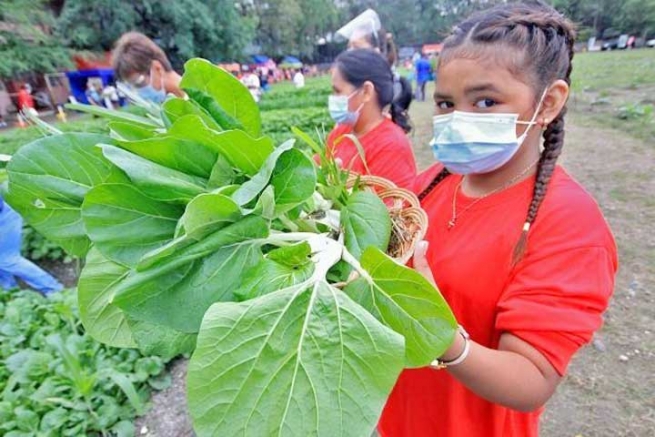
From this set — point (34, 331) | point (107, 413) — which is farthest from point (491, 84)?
point (34, 331)

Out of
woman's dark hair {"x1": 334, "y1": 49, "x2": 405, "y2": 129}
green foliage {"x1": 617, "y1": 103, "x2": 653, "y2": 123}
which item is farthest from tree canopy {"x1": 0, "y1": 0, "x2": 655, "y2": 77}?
woman's dark hair {"x1": 334, "y1": 49, "x2": 405, "y2": 129}

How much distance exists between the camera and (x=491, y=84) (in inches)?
38.7

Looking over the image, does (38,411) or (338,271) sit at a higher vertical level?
(338,271)

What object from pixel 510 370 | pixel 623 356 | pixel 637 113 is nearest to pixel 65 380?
pixel 510 370

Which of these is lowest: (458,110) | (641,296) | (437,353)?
(641,296)

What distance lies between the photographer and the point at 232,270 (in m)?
0.73

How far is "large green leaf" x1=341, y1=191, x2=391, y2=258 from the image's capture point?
88 centimetres

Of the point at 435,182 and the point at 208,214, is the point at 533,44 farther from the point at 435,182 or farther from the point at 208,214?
the point at 208,214

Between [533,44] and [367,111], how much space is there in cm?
135

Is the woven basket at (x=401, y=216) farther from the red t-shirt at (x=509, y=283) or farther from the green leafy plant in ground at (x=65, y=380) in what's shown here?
the green leafy plant in ground at (x=65, y=380)

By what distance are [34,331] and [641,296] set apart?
183 inches

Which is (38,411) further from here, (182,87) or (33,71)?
(33,71)

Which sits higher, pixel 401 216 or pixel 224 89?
pixel 224 89

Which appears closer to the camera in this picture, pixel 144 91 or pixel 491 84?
pixel 491 84
